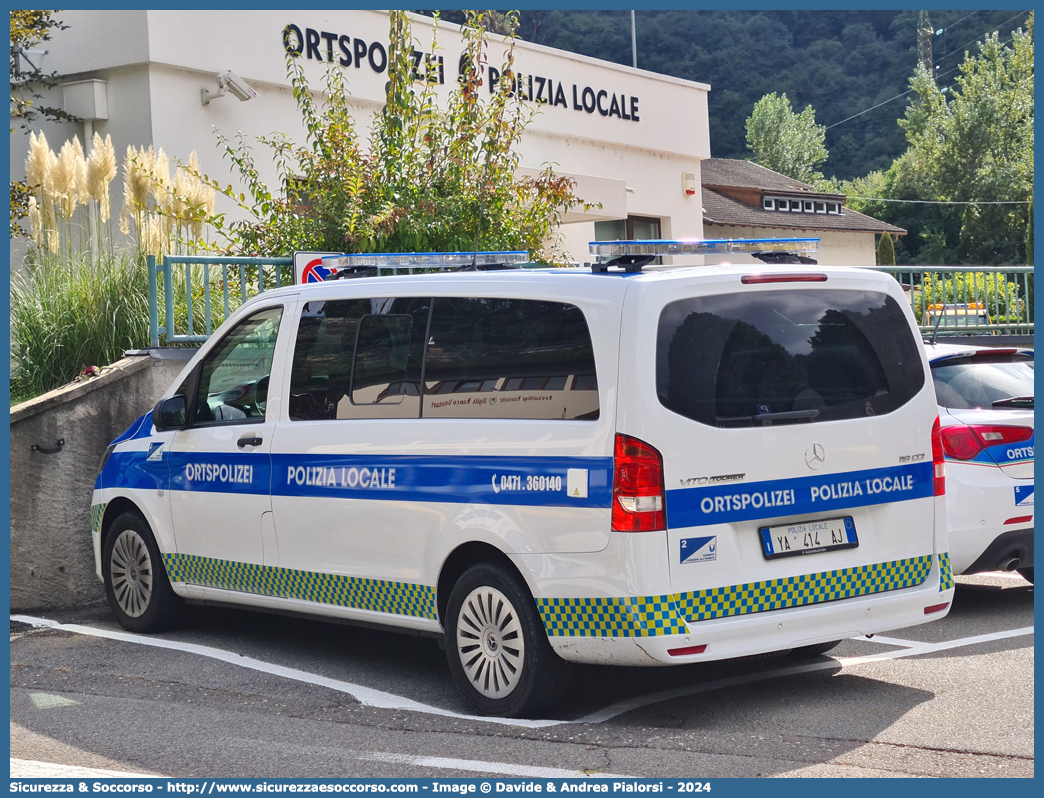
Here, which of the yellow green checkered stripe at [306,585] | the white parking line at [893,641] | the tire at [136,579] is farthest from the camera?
the tire at [136,579]

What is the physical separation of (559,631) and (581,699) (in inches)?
31.7

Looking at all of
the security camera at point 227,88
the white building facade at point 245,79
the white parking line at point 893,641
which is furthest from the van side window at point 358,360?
the security camera at point 227,88

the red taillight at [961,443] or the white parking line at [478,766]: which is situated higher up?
the red taillight at [961,443]

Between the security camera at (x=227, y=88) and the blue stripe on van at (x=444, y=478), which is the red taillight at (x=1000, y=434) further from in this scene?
the security camera at (x=227, y=88)

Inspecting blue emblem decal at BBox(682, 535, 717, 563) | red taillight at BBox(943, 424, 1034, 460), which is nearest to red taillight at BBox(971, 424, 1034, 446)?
red taillight at BBox(943, 424, 1034, 460)

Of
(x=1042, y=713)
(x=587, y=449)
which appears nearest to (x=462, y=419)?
(x=587, y=449)

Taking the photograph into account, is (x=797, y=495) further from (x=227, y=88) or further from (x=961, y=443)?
(x=227, y=88)

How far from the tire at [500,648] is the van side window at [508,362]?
75cm

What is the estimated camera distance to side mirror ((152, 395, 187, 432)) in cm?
755

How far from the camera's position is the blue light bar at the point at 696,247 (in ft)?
19.5

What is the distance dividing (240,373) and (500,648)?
2549mm

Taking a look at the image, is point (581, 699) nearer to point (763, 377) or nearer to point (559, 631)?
point (559, 631)

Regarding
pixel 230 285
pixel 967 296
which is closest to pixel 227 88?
pixel 230 285

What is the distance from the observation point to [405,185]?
Result: 11.6m
